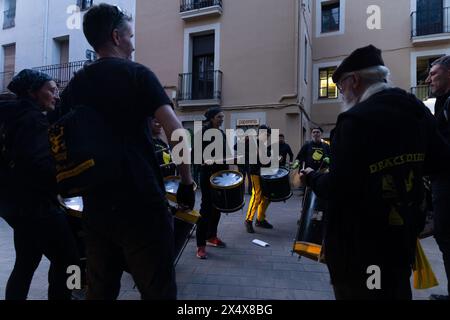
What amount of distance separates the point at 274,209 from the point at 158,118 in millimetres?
6752

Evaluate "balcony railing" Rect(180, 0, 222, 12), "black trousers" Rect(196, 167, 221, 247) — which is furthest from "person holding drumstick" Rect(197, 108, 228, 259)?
"balcony railing" Rect(180, 0, 222, 12)

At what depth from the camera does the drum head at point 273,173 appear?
210 inches

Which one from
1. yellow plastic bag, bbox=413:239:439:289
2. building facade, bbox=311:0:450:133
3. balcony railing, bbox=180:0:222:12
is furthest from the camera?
building facade, bbox=311:0:450:133

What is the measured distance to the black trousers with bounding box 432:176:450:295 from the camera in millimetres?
2588

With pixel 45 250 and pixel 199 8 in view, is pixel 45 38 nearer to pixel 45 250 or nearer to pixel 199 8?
pixel 199 8

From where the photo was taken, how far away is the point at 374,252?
1511mm

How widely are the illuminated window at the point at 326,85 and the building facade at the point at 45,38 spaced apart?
9.48m

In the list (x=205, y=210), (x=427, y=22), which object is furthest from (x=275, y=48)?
(x=205, y=210)

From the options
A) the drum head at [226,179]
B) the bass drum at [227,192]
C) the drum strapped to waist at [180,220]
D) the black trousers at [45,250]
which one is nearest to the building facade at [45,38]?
the drum head at [226,179]

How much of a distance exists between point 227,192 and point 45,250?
7.56 ft

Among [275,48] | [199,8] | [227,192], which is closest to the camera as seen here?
[227,192]

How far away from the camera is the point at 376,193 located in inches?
58.9

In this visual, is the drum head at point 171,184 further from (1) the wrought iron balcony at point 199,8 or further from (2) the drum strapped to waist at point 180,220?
(1) the wrought iron balcony at point 199,8

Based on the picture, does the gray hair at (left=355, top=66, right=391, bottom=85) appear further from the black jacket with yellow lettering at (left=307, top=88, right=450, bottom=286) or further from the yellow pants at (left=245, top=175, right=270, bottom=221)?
the yellow pants at (left=245, top=175, right=270, bottom=221)
